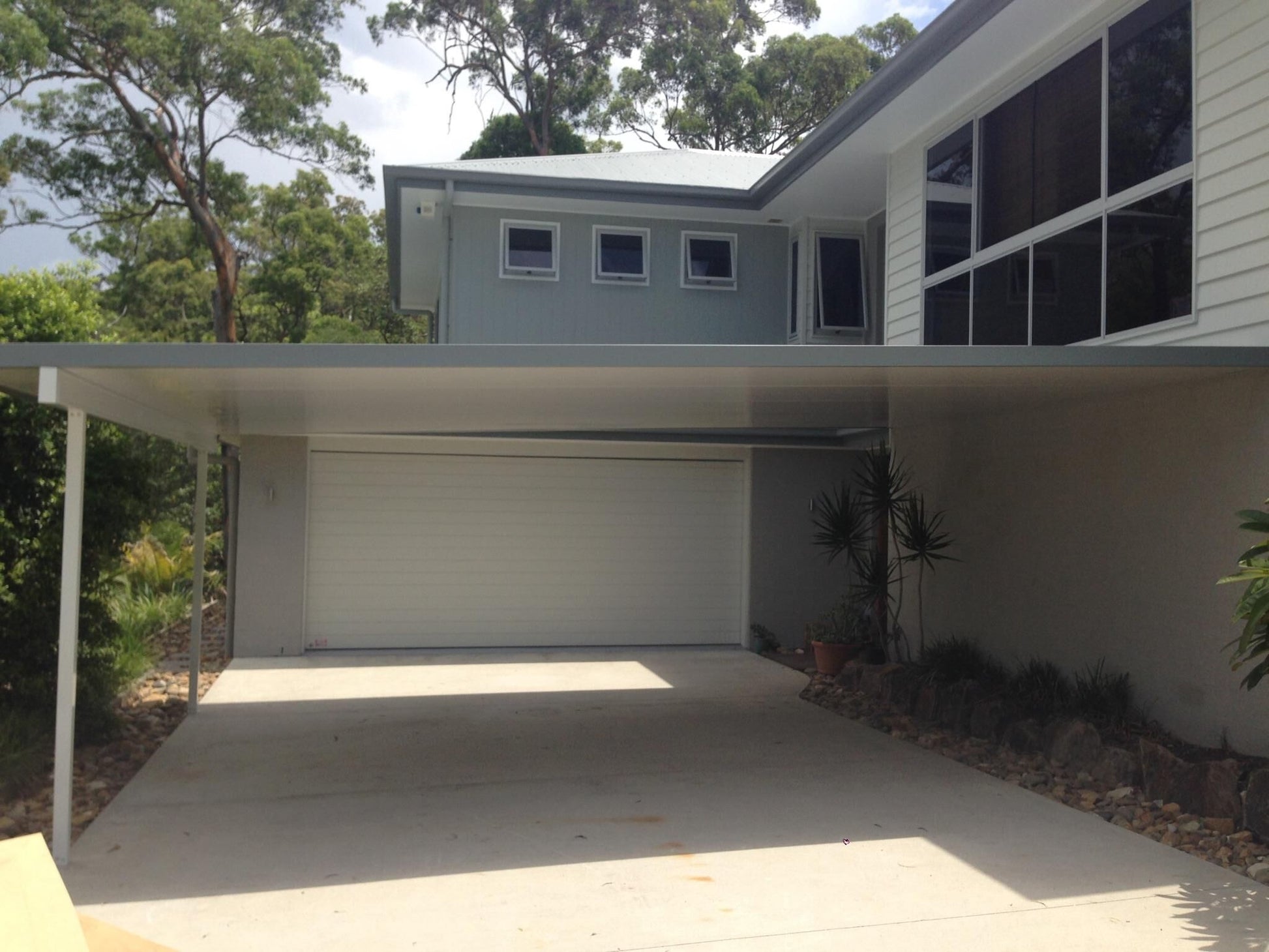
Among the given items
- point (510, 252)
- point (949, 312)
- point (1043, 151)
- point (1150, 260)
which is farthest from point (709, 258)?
point (1150, 260)

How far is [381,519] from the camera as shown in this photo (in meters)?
12.4

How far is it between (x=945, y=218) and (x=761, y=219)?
12.1 ft

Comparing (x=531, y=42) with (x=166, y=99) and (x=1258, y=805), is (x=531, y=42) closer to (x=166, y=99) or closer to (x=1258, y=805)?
(x=166, y=99)

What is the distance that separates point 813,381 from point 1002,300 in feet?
9.60

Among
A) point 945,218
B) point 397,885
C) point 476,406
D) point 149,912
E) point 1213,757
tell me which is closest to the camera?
point 149,912

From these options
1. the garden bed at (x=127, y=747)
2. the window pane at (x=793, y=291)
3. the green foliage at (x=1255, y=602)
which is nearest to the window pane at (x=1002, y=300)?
the green foliage at (x=1255, y=602)

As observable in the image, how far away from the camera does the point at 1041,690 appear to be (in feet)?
26.2

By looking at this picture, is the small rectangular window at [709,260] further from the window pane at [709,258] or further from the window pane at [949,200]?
the window pane at [949,200]

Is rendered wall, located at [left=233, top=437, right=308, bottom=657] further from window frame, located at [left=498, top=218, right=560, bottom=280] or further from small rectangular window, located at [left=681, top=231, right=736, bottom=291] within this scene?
small rectangular window, located at [left=681, top=231, right=736, bottom=291]

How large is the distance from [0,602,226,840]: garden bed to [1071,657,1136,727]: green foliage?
6.03m

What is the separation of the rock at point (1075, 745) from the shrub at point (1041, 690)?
0.93 feet

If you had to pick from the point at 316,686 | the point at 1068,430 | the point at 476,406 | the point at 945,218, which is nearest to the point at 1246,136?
the point at 1068,430

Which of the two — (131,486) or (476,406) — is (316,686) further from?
(476,406)

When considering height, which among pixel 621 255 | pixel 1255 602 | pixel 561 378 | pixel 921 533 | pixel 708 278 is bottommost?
pixel 1255 602
